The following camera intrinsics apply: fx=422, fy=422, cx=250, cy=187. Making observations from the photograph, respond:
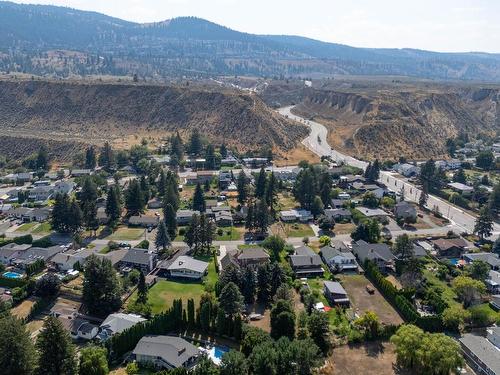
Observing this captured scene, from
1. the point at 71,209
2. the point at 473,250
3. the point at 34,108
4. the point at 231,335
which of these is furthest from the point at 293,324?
the point at 34,108

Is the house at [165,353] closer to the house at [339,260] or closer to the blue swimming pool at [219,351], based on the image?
the blue swimming pool at [219,351]

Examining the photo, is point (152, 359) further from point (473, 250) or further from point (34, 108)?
point (34, 108)

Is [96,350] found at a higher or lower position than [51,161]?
higher

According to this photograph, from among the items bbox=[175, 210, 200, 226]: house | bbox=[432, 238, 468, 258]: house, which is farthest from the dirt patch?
bbox=[432, 238, 468, 258]: house

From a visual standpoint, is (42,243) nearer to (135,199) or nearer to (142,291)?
(135,199)

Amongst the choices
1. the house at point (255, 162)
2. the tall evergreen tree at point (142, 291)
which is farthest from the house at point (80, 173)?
the tall evergreen tree at point (142, 291)

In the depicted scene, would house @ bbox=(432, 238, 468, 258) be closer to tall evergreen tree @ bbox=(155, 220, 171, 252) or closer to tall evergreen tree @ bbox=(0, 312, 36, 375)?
tall evergreen tree @ bbox=(155, 220, 171, 252)
